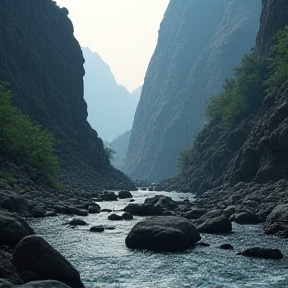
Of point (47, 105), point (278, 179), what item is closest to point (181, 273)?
point (278, 179)

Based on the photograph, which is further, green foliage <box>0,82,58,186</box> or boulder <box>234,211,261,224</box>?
green foliage <box>0,82,58,186</box>

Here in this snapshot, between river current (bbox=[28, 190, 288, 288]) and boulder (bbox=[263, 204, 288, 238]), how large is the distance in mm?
642

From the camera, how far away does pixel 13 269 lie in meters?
11.8

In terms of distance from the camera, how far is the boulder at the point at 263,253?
1681 cm

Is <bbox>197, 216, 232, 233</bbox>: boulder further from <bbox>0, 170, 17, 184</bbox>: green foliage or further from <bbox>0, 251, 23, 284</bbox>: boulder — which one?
<bbox>0, 170, 17, 184</bbox>: green foliage

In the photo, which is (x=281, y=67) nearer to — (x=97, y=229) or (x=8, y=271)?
(x=97, y=229)

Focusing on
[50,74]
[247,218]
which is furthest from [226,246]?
[50,74]

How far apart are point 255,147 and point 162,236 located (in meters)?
38.2

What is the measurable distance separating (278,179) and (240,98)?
36831mm

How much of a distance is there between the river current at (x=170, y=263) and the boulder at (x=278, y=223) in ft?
2.10

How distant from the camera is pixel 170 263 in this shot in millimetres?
15977

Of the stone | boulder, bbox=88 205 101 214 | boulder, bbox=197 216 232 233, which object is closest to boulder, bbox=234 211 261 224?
boulder, bbox=197 216 232 233

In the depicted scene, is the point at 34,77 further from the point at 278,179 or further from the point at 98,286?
the point at 98,286

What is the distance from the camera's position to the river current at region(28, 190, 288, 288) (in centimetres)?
1341
